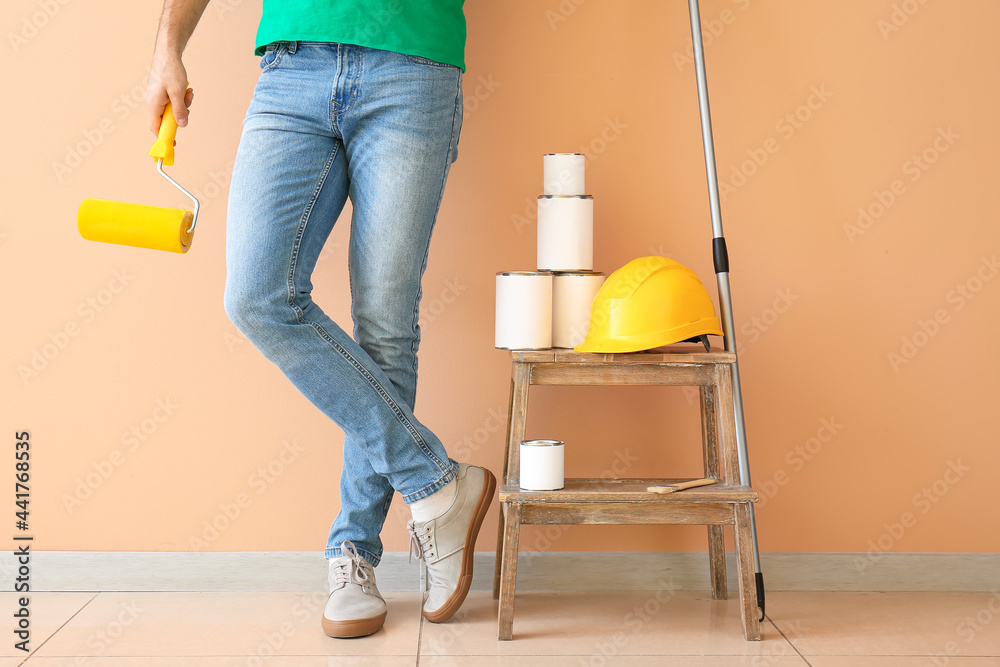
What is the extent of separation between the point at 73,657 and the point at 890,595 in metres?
1.45

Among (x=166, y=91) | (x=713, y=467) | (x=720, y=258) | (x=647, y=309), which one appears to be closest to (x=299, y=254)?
(x=166, y=91)

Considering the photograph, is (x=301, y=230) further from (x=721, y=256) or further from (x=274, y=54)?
(x=721, y=256)

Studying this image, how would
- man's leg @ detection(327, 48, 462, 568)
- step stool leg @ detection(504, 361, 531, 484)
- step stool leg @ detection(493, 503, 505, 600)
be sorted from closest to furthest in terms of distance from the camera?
man's leg @ detection(327, 48, 462, 568) → step stool leg @ detection(504, 361, 531, 484) → step stool leg @ detection(493, 503, 505, 600)

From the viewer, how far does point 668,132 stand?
5.37ft

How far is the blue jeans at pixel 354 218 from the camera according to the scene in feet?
4.22

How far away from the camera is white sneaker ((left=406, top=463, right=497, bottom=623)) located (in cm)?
143

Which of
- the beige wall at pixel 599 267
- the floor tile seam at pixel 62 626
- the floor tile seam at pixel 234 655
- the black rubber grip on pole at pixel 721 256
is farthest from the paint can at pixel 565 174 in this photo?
the floor tile seam at pixel 62 626

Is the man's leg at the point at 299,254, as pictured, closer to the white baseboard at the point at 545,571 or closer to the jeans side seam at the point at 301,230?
the jeans side seam at the point at 301,230

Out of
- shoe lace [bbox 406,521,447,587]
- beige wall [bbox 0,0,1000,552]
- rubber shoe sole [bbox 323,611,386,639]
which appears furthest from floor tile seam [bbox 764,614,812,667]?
rubber shoe sole [bbox 323,611,386,639]

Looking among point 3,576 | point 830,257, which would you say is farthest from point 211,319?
point 830,257

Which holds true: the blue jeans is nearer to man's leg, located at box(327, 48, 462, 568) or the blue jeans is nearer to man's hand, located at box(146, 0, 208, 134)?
man's leg, located at box(327, 48, 462, 568)

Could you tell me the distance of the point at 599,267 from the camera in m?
1.66

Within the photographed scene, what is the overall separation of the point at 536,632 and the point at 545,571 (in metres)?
0.23

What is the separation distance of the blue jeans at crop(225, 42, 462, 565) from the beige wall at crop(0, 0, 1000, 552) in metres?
0.26
